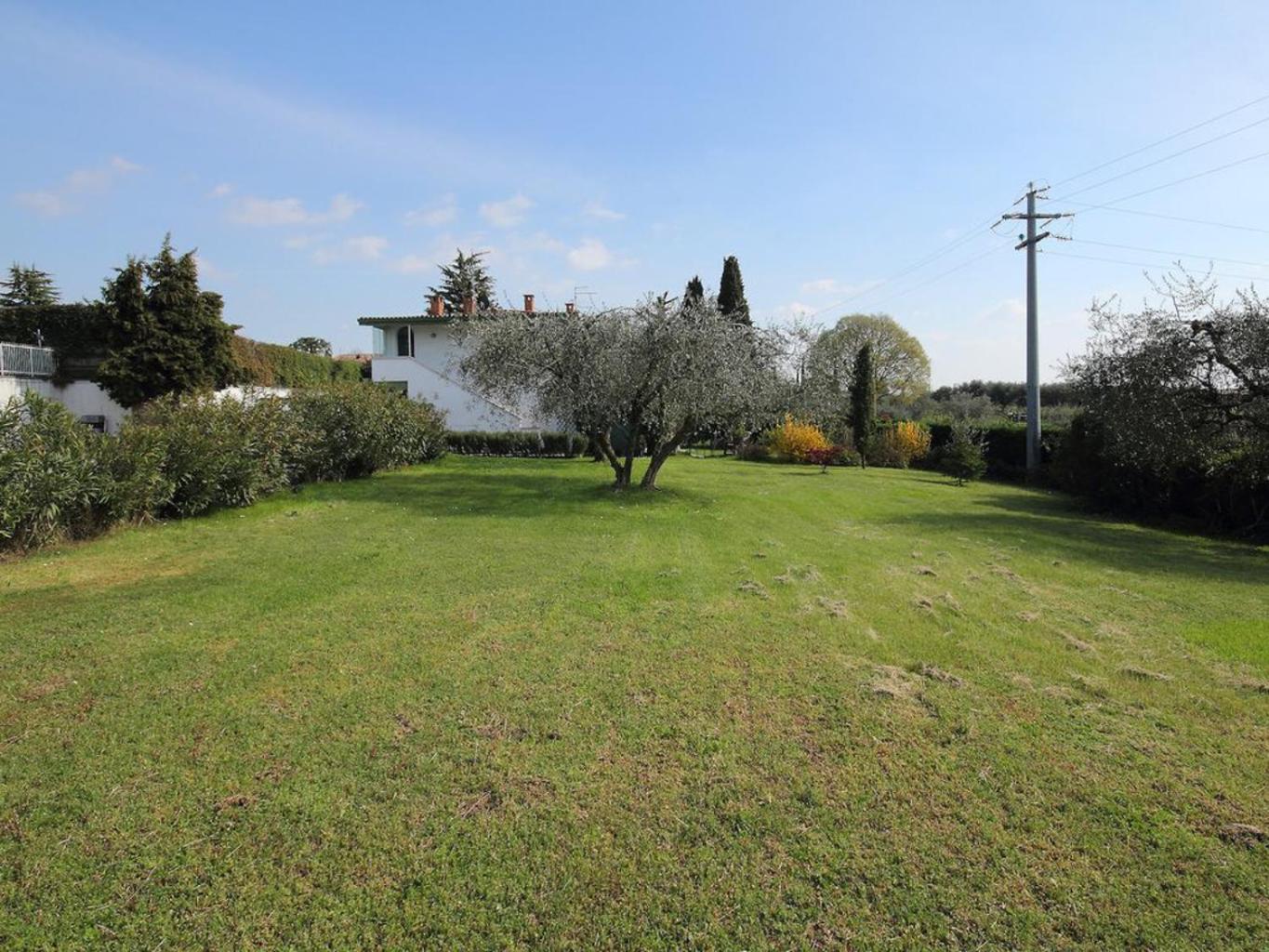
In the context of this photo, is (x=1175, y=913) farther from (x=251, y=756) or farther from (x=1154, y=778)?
(x=251, y=756)

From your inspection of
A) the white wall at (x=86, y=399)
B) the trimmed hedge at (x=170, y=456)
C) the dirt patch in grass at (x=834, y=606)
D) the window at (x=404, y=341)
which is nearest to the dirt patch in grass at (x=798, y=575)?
the dirt patch in grass at (x=834, y=606)

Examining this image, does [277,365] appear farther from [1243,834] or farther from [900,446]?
[1243,834]

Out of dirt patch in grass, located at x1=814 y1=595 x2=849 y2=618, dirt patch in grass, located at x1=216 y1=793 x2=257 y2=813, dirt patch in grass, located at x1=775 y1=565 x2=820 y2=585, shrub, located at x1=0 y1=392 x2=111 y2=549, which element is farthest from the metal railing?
dirt patch in grass, located at x1=814 y1=595 x2=849 y2=618

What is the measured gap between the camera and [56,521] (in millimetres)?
7902

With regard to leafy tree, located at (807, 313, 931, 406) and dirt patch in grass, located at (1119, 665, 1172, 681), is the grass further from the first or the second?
leafy tree, located at (807, 313, 931, 406)

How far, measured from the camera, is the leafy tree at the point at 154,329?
18047mm

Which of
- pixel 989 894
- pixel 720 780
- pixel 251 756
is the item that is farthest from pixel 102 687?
pixel 989 894

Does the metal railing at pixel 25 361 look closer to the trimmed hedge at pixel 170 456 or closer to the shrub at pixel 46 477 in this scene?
the trimmed hedge at pixel 170 456

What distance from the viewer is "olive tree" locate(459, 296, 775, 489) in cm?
1225

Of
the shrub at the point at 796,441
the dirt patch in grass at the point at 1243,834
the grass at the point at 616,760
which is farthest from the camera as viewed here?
the shrub at the point at 796,441

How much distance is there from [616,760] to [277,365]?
89.9 ft

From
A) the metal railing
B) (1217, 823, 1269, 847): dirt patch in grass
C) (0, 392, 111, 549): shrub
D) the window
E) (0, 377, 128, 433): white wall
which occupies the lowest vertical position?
(1217, 823, 1269, 847): dirt patch in grass

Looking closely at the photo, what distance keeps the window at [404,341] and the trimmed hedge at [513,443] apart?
8.40 meters

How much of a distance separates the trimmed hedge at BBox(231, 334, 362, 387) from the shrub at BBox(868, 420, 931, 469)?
2056 centimetres
